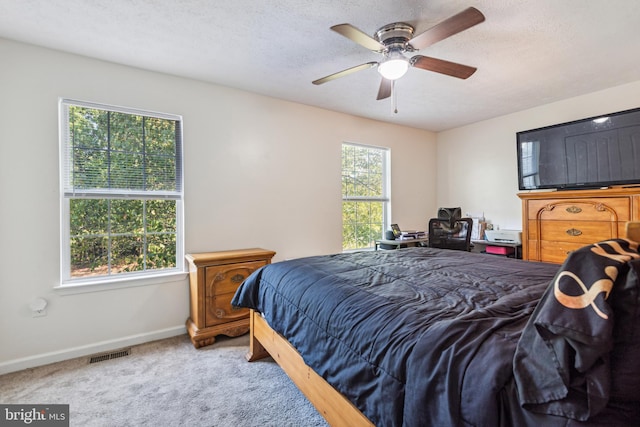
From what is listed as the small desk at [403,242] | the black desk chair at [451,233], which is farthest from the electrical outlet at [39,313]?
the black desk chair at [451,233]

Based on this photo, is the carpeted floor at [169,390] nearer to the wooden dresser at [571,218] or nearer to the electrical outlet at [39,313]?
the electrical outlet at [39,313]

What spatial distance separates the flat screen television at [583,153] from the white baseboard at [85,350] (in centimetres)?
422

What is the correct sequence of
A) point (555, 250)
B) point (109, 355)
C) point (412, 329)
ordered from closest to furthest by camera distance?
point (412, 329), point (109, 355), point (555, 250)

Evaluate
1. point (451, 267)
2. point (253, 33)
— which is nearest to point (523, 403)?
point (451, 267)

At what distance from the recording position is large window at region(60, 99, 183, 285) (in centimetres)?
242

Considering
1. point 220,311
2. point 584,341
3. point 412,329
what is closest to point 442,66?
point 412,329

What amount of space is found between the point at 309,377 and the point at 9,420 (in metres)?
1.74

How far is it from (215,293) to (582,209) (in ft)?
11.7

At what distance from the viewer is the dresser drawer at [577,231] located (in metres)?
2.67

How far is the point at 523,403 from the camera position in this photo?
65 centimetres

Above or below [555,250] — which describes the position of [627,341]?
above

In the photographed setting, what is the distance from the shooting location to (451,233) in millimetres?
3373

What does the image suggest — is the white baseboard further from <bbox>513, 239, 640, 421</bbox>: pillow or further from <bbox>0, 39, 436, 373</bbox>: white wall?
<bbox>513, 239, 640, 421</bbox>: pillow

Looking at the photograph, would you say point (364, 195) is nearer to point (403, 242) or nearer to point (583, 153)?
point (403, 242)
